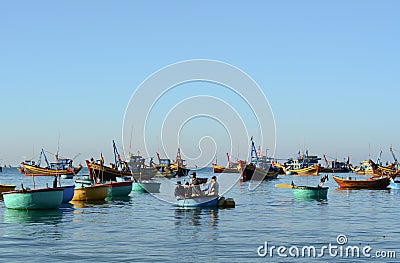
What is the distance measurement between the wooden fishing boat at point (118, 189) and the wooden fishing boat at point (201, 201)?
1364 centimetres

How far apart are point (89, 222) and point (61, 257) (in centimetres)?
1073

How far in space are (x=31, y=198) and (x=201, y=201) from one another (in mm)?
11136

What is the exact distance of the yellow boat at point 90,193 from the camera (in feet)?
148

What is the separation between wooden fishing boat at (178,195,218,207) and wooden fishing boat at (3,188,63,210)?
8773 mm

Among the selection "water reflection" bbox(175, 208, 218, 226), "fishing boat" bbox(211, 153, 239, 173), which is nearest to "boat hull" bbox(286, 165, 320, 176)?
"fishing boat" bbox(211, 153, 239, 173)

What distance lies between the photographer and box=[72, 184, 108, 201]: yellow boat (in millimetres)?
45250

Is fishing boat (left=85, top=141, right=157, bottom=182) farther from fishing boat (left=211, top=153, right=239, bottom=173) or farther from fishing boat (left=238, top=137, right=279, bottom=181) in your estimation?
fishing boat (left=211, top=153, right=239, bottom=173)

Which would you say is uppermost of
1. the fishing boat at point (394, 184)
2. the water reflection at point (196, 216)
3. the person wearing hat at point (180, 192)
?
the person wearing hat at point (180, 192)

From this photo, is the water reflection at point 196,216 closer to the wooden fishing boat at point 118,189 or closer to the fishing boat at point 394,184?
the wooden fishing boat at point 118,189

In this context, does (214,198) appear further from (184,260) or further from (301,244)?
(184,260)

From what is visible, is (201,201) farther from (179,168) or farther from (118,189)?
(179,168)

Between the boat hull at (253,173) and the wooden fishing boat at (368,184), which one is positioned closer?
the wooden fishing boat at (368,184)

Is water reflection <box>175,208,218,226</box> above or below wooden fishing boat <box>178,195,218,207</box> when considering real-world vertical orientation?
below

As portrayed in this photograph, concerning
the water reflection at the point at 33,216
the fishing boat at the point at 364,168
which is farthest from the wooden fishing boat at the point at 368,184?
the fishing boat at the point at 364,168
